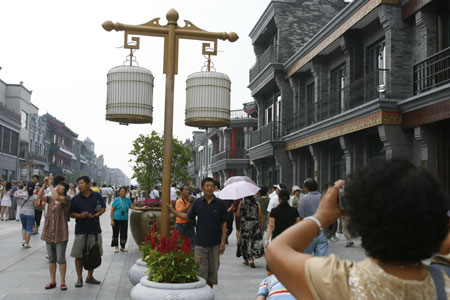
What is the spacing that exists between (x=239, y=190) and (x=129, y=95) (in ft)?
19.6

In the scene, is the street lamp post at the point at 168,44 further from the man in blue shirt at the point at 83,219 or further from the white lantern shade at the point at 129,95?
the man in blue shirt at the point at 83,219

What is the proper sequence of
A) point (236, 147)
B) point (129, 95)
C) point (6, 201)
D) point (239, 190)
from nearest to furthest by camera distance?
point (129, 95) → point (239, 190) → point (6, 201) → point (236, 147)

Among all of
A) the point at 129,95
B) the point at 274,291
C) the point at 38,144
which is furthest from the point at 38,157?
the point at 274,291

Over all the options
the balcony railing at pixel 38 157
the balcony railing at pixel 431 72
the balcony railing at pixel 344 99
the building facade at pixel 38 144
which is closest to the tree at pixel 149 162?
the balcony railing at pixel 344 99

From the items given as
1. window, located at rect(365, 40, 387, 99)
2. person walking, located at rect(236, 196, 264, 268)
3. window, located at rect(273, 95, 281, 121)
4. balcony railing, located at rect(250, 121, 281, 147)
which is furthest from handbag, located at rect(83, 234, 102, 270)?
window, located at rect(273, 95, 281, 121)

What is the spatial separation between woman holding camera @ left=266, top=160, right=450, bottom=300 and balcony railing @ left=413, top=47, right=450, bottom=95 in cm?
1110

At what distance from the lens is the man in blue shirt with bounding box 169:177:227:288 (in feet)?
21.9

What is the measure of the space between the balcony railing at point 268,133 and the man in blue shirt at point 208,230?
1639 centimetres

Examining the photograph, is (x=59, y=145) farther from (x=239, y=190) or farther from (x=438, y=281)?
(x=438, y=281)

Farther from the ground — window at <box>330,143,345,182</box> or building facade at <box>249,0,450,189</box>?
building facade at <box>249,0,450,189</box>

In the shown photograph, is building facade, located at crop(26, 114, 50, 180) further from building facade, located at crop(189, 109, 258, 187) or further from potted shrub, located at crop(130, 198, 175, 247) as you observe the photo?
potted shrub, located at crop(130, 198, 175, 247)

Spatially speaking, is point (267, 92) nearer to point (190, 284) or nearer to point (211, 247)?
point (211, 247)

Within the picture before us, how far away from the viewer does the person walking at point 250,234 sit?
1026 centimetres

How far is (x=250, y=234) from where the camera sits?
34.0ft
